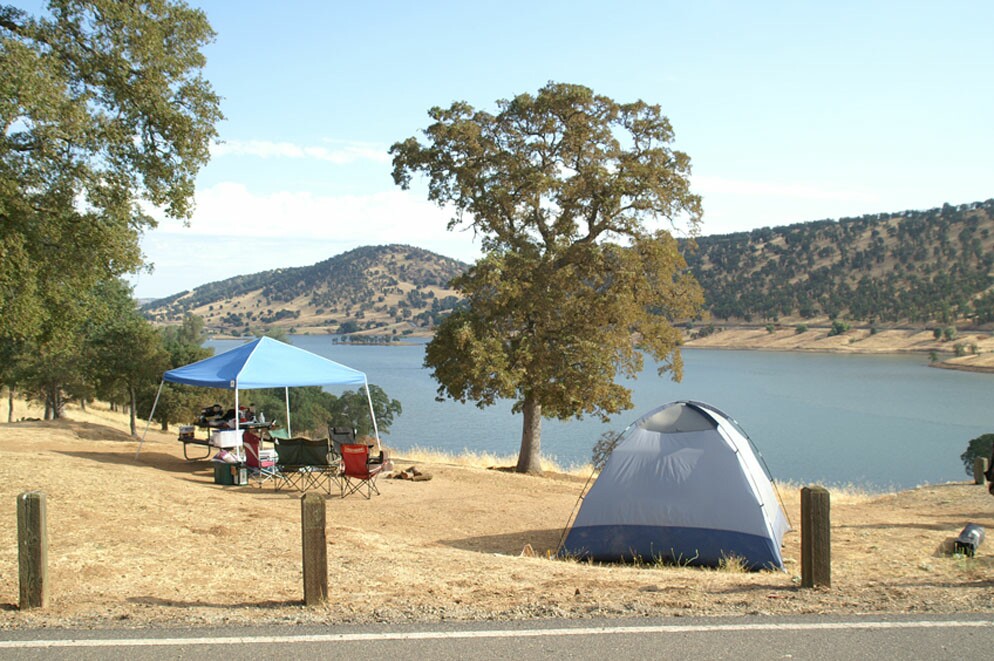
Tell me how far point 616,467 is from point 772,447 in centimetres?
2716

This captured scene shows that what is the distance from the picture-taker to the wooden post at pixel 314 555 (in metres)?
6.14

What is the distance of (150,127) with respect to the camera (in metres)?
13.7

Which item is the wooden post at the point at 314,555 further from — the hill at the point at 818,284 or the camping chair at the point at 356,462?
the hill at the point at 818,284

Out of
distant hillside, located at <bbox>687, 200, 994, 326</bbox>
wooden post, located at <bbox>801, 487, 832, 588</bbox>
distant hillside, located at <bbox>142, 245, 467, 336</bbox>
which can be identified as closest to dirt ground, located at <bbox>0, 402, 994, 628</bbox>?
wooden post, located at <bbox>801, 487, 832, 588</bbox>

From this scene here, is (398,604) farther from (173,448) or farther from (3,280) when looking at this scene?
(173,448)

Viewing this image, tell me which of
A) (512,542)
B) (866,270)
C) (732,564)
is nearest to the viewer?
(732,564)

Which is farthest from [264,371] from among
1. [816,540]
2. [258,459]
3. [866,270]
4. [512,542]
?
[866,270]

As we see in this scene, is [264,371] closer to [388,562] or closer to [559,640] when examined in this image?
[388,562]

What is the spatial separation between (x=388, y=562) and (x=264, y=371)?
27.0ft

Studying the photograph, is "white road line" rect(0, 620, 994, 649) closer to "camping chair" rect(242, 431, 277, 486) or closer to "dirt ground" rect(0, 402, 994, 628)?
"dirt ground" rect(0, 402, 994, 628)

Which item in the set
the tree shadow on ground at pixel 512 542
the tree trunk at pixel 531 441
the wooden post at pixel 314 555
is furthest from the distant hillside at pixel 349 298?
the wooden post at pixel 314 555

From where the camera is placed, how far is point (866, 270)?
330 feet

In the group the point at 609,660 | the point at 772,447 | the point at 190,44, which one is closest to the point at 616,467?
the point at 609,660

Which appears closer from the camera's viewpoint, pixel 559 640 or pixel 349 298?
pixel 559 640
